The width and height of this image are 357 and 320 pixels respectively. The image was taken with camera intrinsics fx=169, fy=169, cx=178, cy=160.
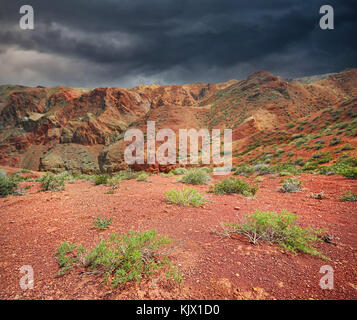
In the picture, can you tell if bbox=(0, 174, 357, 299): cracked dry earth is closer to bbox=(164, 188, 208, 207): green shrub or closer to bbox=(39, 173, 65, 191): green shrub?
bbox=(164, 188, 208, 207): green shrub

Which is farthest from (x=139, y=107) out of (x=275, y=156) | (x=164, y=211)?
(x=164, y=211)

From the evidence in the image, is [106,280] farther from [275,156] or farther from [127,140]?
[127,140]

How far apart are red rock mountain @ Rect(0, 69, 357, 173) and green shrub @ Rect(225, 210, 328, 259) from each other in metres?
12.4

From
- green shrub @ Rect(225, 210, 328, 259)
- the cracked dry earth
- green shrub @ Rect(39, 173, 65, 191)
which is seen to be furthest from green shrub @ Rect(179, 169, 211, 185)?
green shrub @ Rect(39, 173, 65, 191)

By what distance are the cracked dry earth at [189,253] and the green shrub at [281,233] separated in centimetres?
11

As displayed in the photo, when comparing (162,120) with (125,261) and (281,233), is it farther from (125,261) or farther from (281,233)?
(125,261)

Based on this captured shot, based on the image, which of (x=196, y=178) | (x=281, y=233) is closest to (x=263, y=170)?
(x=196, y=178)

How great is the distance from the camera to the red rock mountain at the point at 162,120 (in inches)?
763

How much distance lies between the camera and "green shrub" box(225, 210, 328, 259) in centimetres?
229

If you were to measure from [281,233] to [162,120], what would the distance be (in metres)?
28.9

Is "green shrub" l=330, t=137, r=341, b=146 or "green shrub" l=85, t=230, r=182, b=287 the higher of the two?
"green shrub" l=330, t=137, r=341, b=146

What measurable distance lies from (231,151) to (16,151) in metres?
50.9

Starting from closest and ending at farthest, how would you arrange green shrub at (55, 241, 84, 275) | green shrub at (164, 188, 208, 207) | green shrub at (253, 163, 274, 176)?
green shrub at (55, 241, 84, 275) < green shrub at (164, 188, 208, 207) < green shrub at (253, 163, 274, 176)

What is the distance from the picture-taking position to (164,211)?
153 inches
